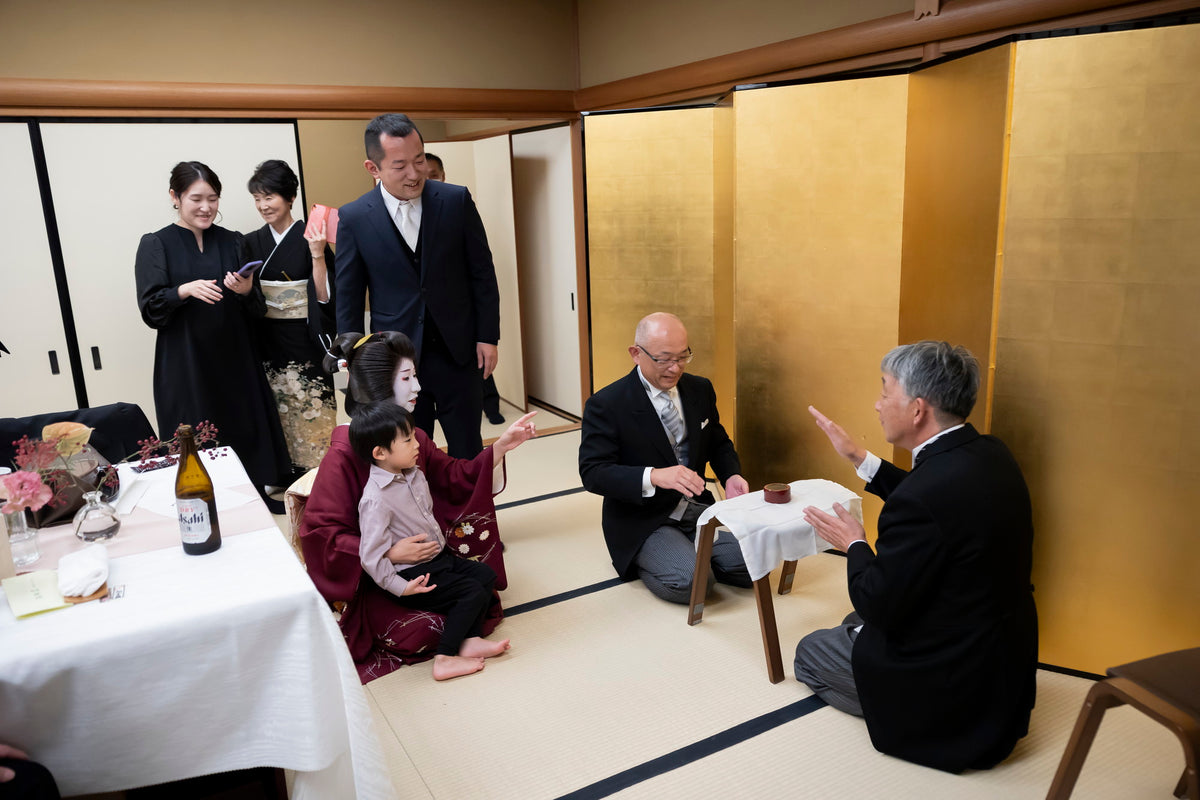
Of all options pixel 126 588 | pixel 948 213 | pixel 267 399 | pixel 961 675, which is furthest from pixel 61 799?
pixel 948 213

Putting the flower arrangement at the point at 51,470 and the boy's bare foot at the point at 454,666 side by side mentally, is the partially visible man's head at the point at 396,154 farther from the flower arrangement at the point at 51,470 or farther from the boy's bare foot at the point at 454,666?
the boy's bare foot at the point at 454,666

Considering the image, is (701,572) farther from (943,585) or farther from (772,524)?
(943,585)

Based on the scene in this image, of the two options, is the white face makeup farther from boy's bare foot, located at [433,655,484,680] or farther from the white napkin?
the white napkin

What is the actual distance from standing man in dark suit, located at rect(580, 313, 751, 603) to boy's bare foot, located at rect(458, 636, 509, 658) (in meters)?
0.65

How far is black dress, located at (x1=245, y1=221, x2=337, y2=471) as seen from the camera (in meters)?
4.08

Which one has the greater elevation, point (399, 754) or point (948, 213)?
point (948, 213)

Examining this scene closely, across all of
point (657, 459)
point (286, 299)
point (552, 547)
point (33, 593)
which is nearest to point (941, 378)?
point (657, 459)

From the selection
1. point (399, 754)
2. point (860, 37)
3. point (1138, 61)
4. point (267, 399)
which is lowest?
point (399, 754)

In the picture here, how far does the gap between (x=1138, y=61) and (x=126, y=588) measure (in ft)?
9.09

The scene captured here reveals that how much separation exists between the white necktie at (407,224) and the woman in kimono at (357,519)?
62cm

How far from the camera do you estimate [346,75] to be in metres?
4.56

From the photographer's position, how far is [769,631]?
2586mm

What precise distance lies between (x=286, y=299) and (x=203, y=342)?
0.43m

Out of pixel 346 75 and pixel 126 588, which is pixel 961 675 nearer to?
pixel 126 588
